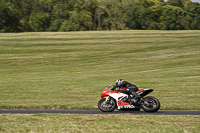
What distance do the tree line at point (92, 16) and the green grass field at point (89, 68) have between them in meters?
24.0

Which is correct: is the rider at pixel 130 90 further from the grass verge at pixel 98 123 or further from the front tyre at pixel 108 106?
the grass verge at pixel 98 123

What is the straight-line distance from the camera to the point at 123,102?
11.9 meters

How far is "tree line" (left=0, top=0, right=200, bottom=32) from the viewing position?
87750 mm

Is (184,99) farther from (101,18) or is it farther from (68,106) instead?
(101,18)

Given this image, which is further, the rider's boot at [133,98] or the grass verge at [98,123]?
the rider's boot at [133,98]

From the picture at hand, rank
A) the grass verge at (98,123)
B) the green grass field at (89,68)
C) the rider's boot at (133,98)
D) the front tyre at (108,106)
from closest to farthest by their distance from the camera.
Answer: the grass verge at (98,123) < the rider's boot at (133,98) < the front tyre at (108,106) < the green grass field at (89,68)

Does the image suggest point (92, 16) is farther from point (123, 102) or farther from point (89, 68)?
point (123, 102)

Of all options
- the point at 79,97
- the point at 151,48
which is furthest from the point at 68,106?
the point at 151,48

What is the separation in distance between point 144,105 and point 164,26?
87940 millimetres

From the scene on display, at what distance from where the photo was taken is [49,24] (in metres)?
92.6

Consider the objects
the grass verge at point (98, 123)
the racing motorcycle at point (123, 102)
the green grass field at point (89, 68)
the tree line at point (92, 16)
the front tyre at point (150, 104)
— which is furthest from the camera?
the tree line at point (92, 16)

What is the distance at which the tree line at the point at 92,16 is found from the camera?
87750 millimetres

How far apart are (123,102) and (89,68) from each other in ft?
74.3

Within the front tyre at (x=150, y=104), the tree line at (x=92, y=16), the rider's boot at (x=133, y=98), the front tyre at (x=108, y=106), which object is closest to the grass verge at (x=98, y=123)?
the front tyre at (x=150, y=104)
